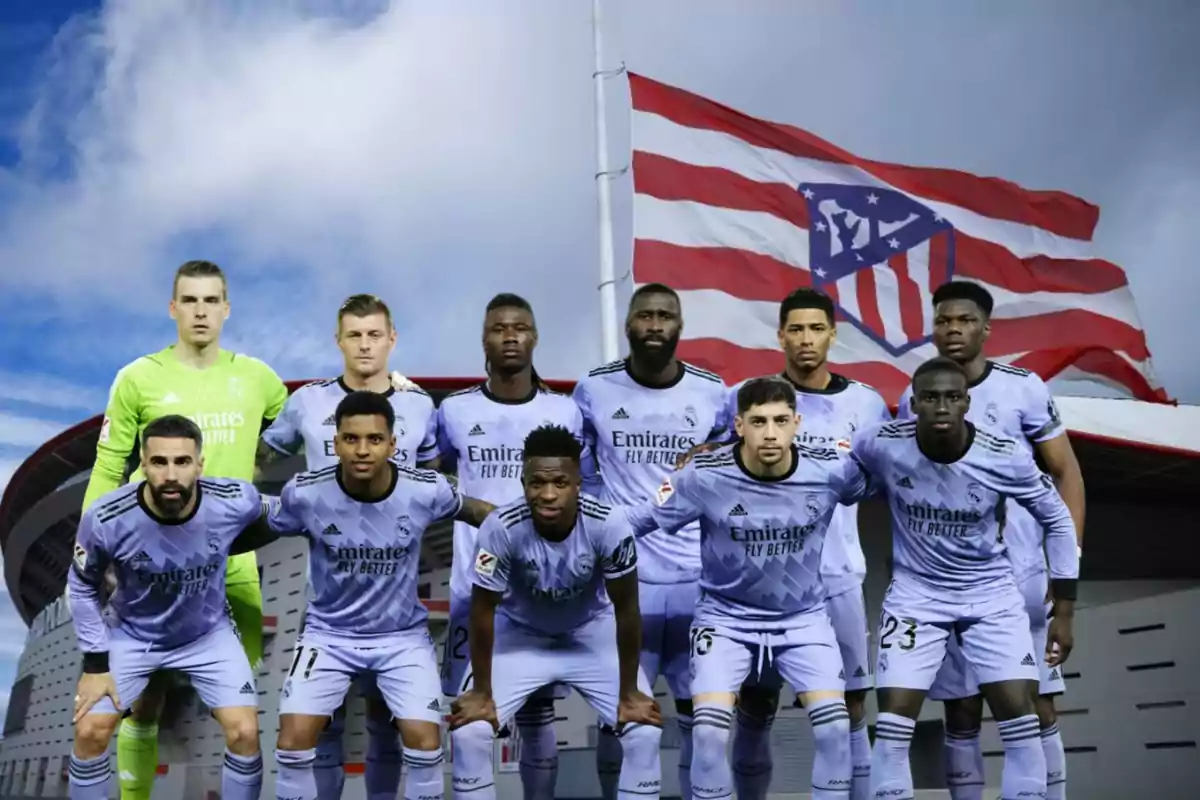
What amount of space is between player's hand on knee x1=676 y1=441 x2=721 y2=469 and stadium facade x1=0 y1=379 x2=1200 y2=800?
16.3ft

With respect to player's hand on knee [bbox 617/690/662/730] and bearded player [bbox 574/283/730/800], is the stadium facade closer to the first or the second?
bearded player [bbox 574/283/730/800]

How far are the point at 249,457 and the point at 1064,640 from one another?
4.48 meters

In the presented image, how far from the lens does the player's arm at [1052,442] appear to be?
6.46 metres

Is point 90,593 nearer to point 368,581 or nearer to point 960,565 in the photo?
point 368,581

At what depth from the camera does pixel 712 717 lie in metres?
5.30

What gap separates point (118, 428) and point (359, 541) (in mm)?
1656

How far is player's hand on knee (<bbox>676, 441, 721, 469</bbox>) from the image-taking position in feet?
19.1

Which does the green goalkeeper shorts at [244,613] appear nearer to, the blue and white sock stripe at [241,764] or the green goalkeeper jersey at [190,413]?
the green goalkeeper jersey at [190,413]

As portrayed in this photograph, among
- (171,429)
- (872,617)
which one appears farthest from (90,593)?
(872,617)

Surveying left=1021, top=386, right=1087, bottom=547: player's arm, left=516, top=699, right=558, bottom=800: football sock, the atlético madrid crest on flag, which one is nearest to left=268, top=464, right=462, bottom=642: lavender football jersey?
left=516, top=699, right=558, bottom=800: football sock

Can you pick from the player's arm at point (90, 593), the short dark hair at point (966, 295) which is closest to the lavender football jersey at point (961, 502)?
the short dark hair at point (966, 295)

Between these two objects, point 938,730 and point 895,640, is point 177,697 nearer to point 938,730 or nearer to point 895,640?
point 938,730

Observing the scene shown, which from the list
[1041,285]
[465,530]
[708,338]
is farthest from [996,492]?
[1041,285]

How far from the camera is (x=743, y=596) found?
5.68m
